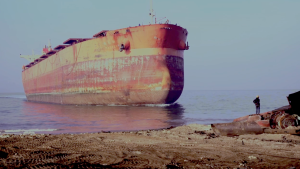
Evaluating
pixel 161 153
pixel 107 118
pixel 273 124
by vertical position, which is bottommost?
pixel 107 118

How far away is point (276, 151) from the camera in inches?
187

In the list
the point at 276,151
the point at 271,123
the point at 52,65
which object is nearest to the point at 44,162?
the point at 276,151

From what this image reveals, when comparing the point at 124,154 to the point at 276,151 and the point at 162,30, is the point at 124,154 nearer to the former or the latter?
the point at 276,151

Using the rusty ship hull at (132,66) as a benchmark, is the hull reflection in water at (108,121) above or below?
below

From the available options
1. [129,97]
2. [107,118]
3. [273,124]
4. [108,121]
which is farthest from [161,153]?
[129,97]

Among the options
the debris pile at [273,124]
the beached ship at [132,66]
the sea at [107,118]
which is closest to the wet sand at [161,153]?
the debris pile at [273,124]

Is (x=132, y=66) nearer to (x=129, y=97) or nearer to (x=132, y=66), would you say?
(x=132, y=66)

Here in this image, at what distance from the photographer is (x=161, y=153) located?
181 inches

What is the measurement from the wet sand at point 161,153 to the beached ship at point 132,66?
45.4ft

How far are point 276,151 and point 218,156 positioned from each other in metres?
1.23

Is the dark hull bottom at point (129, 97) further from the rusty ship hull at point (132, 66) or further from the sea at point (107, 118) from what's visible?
the sea at point (107, 118)

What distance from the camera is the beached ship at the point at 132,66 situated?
2000cm


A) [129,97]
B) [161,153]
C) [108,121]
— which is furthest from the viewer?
[129,97]

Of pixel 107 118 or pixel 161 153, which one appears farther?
pixel 107 118
